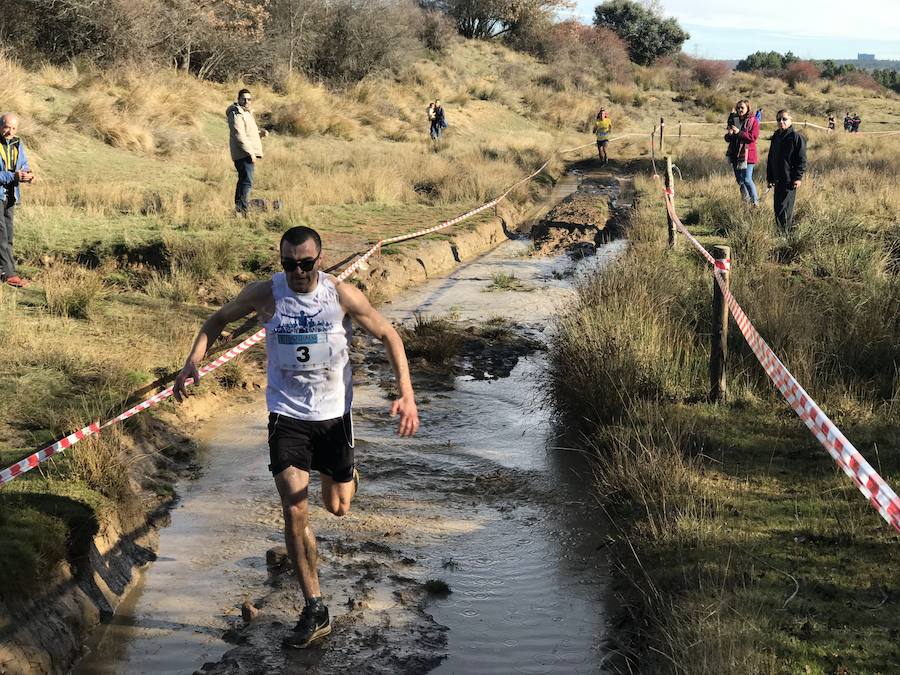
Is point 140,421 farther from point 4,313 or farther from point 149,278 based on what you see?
point 149,278

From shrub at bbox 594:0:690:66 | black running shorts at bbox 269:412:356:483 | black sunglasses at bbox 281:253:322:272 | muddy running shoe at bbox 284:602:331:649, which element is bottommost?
muddy running shoe at bbox 284:602:331:649

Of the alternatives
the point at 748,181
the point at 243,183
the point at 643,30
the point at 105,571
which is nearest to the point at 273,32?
the point at 243,183

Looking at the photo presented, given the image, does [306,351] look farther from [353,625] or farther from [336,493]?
[353,625]

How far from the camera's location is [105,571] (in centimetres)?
529

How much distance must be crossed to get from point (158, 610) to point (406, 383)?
1923mm

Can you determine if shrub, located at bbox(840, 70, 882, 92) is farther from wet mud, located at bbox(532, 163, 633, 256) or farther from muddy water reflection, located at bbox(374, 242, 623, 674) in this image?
muddy water reflection, located at bbox(374, 242, 623, 674)

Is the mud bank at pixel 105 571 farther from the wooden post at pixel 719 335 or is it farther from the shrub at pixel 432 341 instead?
the wooden post at pixel 719 335

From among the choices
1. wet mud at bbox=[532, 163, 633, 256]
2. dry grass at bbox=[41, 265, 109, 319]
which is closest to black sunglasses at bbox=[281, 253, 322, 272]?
dry grass at bbox=[41, 265, 109, 319]

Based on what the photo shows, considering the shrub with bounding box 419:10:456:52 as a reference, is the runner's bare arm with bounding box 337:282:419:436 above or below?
below

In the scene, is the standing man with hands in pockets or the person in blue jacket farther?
the standing man with hands in pockets

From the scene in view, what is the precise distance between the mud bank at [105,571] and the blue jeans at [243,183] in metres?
6.43

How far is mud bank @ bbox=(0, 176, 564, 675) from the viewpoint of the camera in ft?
14.4

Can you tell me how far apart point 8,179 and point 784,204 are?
1002 cm

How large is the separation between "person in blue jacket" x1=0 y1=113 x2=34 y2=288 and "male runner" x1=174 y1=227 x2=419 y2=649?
262 inches
